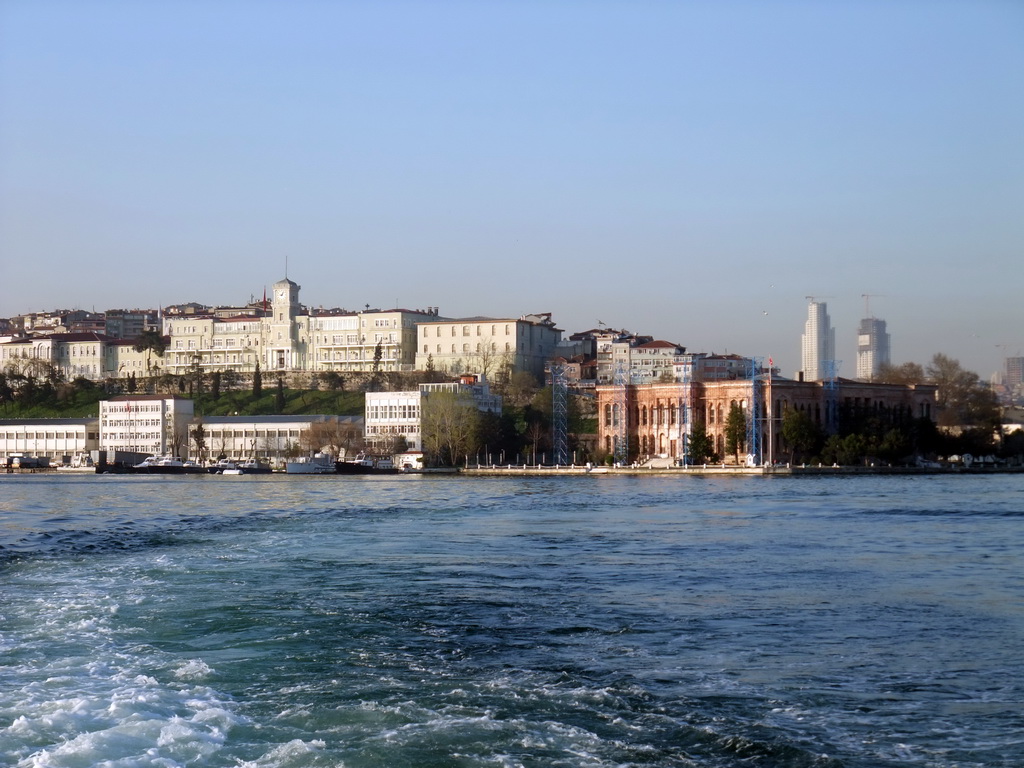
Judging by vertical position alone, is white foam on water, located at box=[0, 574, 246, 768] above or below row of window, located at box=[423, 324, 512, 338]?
below

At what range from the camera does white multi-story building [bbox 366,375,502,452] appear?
79438 millimetres

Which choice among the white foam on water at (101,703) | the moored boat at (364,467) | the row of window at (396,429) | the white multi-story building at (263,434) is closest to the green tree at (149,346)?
the white multi-story building at (263,434)

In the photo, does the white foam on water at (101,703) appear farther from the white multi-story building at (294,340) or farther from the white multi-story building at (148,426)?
the white multi-story building at (294,340)

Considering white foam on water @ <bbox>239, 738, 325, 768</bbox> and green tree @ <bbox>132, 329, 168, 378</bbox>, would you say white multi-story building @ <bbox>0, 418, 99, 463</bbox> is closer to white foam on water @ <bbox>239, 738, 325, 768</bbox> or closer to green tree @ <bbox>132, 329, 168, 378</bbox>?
green tree @ <bbox>132, 329, 168, 378</bbox>

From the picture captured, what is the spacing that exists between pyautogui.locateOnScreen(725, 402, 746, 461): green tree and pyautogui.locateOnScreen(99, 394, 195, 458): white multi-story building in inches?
1622

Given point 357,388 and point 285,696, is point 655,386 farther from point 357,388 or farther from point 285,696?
point 285,696

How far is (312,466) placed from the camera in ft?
234

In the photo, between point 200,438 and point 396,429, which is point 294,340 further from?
point 396,429

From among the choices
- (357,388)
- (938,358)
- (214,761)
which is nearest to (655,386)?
(938,358)

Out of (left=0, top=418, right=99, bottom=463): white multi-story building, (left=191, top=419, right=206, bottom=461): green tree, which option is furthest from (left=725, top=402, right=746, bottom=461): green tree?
(left=0, top=418, right=99, bottom=463): white multi-story building

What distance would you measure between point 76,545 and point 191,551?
7.15 ft

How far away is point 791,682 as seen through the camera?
9.38 metres

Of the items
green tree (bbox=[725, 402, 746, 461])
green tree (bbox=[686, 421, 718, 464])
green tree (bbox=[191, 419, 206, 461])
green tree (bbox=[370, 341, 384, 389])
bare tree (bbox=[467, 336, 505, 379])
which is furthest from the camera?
green tree (bbox=[370, 341, 384, 389])

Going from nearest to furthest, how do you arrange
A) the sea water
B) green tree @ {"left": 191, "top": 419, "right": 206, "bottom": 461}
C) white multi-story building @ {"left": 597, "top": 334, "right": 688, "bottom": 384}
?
the sea water, green tree @ {"left": 191, "top": 419, "right": 206, "bottom": 461}, white multi-story building @ {"left": 597, "top": 334, "right": 688, "bottom": 384}
